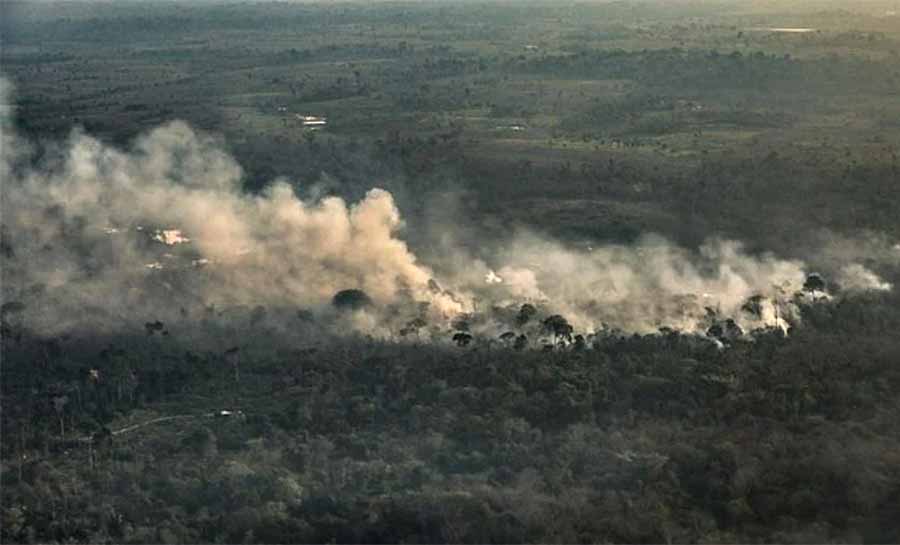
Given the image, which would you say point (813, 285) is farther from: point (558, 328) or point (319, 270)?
point (319, 270)

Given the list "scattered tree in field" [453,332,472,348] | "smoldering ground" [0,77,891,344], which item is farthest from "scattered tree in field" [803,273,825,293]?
"scattered tree in field" [453,332,472,348]

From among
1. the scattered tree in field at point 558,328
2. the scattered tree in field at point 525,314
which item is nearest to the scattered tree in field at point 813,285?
the scattered tree in field at point 558,328

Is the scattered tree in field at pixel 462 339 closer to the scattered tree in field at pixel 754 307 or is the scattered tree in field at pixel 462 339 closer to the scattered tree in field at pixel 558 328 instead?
the scattered tree in field at pixel 558 328

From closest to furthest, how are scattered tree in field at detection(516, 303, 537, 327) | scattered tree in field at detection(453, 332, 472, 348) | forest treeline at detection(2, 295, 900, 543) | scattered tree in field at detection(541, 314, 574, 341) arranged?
1. forest treeline at detection(2, 295, 900, 543)
2. scattered tree in field at detection(453, 332, 472, 348)
3. scattered tree in field at detection(541, 314, 574, 341)
4. scattered tree in field at detection(516, 303, 537, 327)

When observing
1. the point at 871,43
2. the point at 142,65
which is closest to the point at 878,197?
the point at 871,43

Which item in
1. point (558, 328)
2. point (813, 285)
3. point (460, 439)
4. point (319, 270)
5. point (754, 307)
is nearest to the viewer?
point (460, 439)

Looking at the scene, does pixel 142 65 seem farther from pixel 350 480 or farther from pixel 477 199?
pixel 350 480

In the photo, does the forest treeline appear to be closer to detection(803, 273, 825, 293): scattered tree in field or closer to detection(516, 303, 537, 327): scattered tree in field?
detection(803, 273, 825, 293): scattered tree in field

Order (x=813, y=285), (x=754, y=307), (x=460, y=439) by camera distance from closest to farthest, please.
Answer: (x=460, y=439)
(x=754, y=307)
(x=813, y=285)

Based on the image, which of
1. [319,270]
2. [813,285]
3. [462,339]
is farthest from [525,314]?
[813,285]
